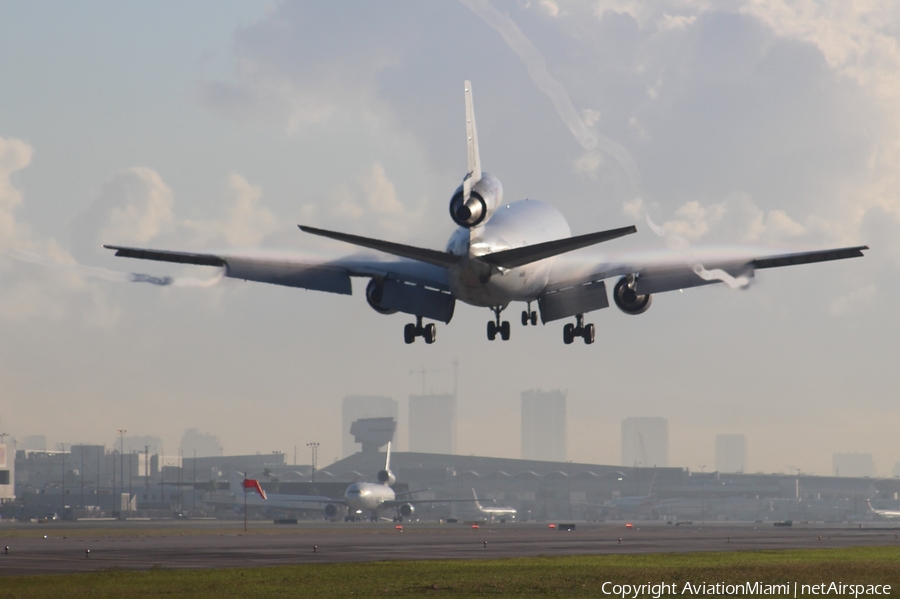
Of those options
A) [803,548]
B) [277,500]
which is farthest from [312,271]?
[277,500]

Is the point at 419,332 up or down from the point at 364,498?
up

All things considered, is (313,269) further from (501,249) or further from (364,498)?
(364,498)

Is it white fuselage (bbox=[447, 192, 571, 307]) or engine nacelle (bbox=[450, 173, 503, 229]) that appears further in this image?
white fuselage (bbox=[447, 192, 571, 307])

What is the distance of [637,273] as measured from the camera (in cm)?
5781

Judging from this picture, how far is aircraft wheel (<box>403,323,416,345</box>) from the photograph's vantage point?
55.9 meters

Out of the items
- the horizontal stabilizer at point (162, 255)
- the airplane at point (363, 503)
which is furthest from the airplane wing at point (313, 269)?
the airplane at point (363, 503)

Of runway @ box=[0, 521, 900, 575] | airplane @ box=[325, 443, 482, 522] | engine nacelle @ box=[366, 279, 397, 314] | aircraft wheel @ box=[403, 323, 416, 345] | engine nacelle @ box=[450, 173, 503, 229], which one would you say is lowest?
airplane @ box=[325, 443, 482, 522]

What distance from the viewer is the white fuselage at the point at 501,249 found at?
47.7 m

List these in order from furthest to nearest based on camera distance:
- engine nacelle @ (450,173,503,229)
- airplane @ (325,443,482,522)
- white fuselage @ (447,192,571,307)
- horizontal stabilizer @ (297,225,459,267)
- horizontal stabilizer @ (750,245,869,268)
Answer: airplane @ (325,443,482,522), horizontal stabilizer @ (750,245,869,268), white fuselage @ (447,192,571,307), engine nacelle @ (450,173,503,229), horizontal stabilizer @ (297,225,459,267)

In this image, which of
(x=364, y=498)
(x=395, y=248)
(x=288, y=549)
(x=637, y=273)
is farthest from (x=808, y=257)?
(x=364, y=498)

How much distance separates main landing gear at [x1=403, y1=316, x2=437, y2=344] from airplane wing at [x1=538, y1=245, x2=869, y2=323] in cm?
575

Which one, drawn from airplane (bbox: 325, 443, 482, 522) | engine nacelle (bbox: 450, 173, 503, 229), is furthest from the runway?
airplane (bbox: 325, 443, 482, 522)

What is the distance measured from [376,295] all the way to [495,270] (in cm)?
1004

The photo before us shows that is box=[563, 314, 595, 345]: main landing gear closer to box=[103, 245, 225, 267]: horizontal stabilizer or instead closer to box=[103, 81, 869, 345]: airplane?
box=[103, 81, 869, 345]: airplane
